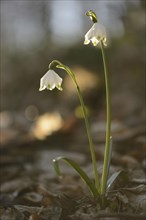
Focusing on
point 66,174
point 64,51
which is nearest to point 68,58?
point 64,51

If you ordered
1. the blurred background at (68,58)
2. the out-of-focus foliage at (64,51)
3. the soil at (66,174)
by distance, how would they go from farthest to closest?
the out-of-focus foliage at (64,51) → the blurred background at (68,58) → the soil at (66,174)

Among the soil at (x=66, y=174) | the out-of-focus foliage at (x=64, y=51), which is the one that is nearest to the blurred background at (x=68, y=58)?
the out-of-focus foliage at (x=64, y=51)

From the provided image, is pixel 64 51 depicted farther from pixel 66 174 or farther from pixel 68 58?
pixel 66 174

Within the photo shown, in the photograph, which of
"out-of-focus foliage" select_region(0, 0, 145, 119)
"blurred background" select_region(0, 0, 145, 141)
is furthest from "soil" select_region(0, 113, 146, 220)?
"out-of-focus foliage" select_region(0, 0, 145, 119)

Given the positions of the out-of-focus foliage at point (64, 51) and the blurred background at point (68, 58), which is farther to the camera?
the out-of-focus foliage at point (64, 51)

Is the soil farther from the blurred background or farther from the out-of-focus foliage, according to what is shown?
the out-of-focus foliage

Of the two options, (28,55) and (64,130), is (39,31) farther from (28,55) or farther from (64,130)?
(64,130)

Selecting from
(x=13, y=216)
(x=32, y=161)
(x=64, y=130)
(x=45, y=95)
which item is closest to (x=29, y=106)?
(x=45, y=95)

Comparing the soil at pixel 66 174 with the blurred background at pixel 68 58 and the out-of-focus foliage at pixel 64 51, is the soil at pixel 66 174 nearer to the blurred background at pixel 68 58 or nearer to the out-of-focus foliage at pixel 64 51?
the blurred background at pixel 68 58
